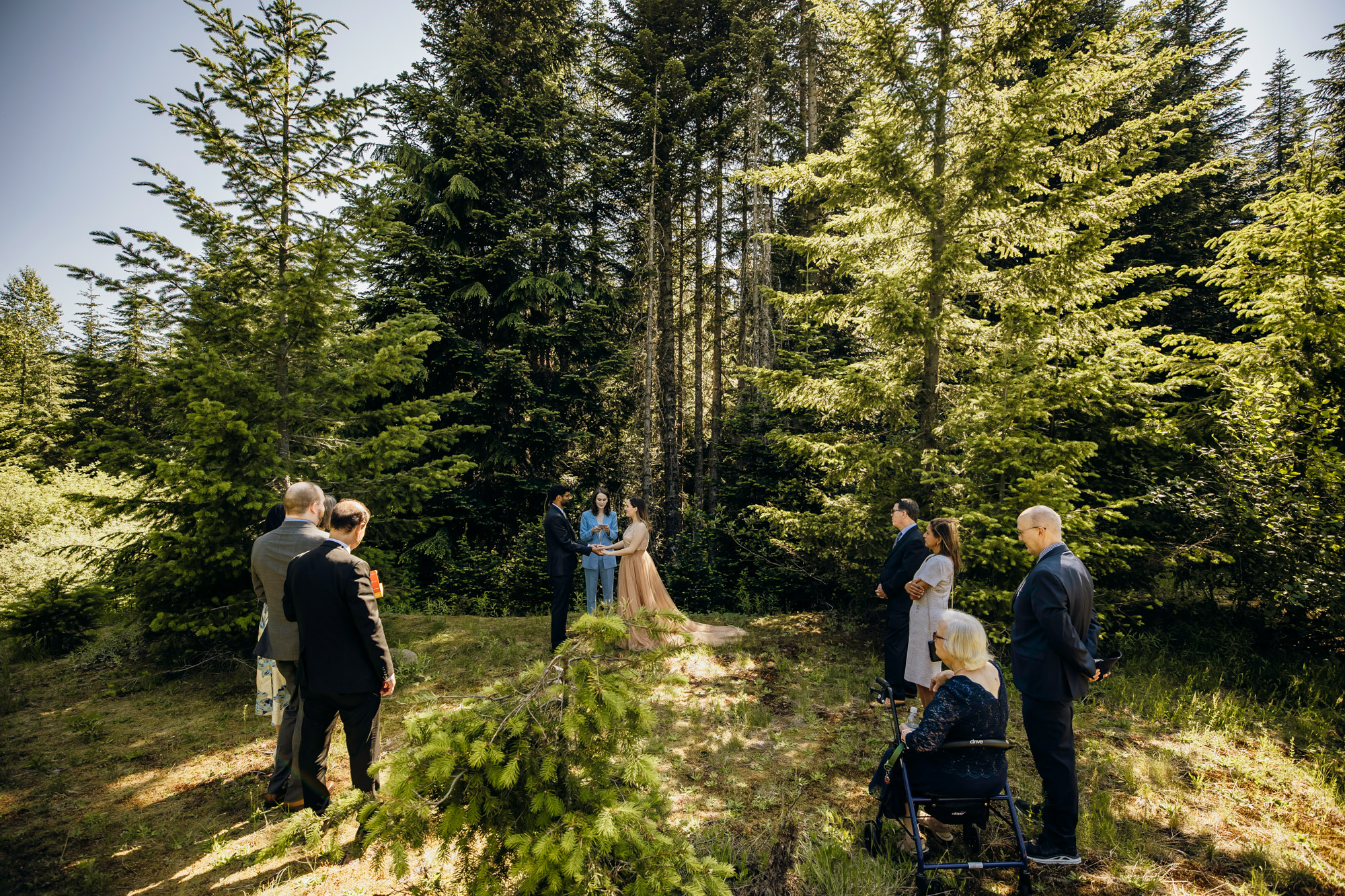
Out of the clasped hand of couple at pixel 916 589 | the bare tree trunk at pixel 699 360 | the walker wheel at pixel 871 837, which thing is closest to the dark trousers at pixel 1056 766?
the walker wheel at pixel 871 837

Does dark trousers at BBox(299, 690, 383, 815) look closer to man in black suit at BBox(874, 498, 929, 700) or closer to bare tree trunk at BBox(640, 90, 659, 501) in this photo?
man in black suit at BBox(874, 498, 929, 700)

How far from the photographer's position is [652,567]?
26.5ft

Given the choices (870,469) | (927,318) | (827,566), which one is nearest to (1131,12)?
(927,318)

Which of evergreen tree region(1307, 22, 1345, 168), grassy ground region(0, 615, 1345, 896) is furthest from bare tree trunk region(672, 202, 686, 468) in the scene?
evergreen tree region(1307, 22, 1345, 168)

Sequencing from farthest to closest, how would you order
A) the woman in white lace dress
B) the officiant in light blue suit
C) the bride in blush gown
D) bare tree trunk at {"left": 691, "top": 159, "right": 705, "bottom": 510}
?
bare tree trunk at {"left": 691, "top": 159, "right": 705, "bottom": 510} < the officiant in light blue suit < the bride in blush gown < the woman in white lace dress

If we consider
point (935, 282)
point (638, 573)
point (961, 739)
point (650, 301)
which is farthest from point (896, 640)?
point (650, 301)

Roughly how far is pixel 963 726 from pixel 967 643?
0.49m

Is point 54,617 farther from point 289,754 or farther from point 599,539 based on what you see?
point 599,539

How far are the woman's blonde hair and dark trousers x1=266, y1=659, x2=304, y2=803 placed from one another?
4.55 metres

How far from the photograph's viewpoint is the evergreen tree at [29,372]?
66.6ft

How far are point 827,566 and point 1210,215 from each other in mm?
14137

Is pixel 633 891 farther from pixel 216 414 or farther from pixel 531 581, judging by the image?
pixel 531 581

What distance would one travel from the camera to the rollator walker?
311 cm

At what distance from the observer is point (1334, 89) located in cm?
1491
